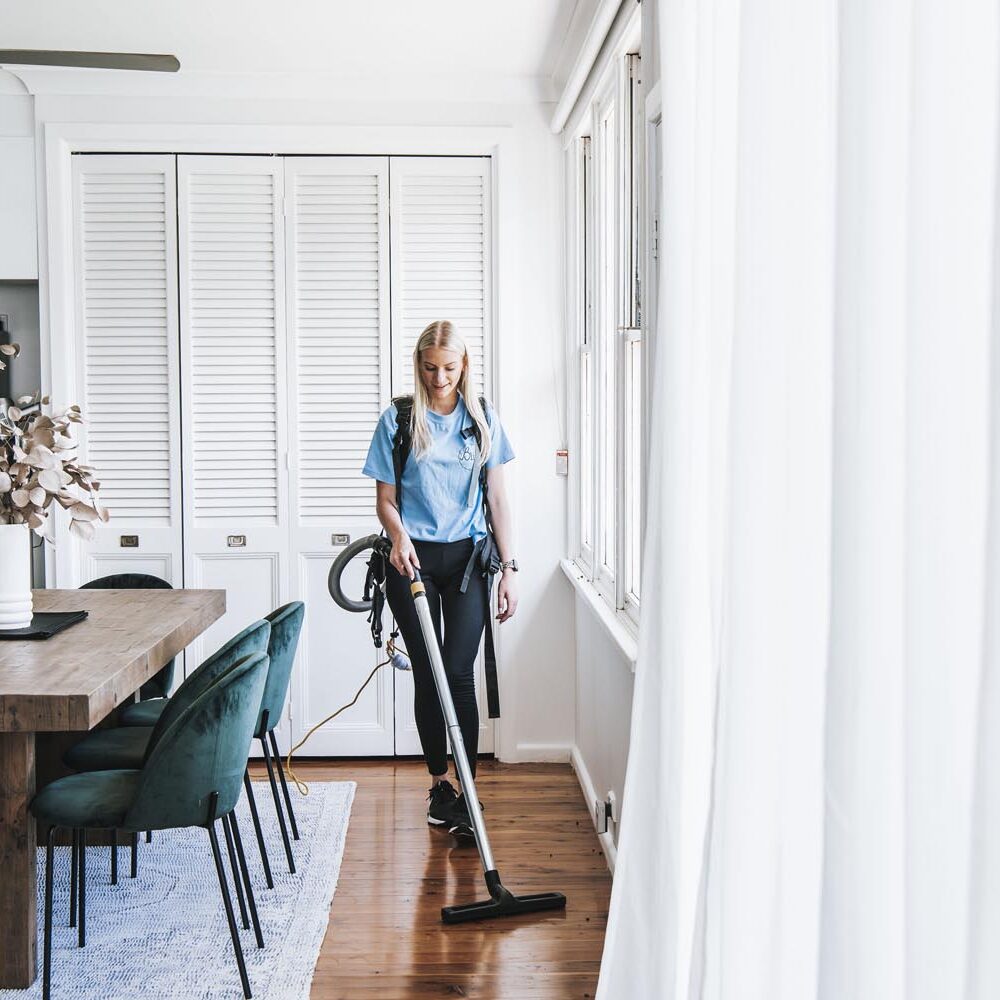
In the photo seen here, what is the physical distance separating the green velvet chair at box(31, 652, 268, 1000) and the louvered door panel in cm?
214

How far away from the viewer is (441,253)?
436 cm

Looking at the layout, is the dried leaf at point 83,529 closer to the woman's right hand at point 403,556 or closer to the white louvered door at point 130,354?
the woman's right hand at point 403,556

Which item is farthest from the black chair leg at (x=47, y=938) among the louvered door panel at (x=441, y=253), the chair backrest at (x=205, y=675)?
the louvered door panel at (x=441, y=253)

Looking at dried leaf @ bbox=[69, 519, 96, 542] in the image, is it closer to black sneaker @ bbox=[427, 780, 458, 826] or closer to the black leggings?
the black leggings

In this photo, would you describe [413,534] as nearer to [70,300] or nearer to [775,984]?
[70,300]

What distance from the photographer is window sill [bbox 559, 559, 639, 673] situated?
2848 mm

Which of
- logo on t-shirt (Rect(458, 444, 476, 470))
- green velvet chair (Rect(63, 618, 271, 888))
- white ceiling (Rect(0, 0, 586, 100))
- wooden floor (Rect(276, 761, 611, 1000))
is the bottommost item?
wooden floor (Rect(276, 761, 611, 1000))

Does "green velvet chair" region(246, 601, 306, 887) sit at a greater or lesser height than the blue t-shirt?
lesser

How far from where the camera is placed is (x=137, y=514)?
4371mm

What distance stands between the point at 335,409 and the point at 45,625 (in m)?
1.64

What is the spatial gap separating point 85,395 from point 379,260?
4.26 feet

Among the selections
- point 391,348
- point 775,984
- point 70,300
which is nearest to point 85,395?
point 70,300

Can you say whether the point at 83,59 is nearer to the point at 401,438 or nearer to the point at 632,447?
the point at 401,438

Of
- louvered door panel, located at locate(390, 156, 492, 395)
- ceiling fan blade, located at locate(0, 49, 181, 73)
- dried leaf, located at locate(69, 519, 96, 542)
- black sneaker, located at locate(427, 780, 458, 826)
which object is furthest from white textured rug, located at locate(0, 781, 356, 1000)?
ceiling fan blade, located at locate(0, 49, 181, 73)
